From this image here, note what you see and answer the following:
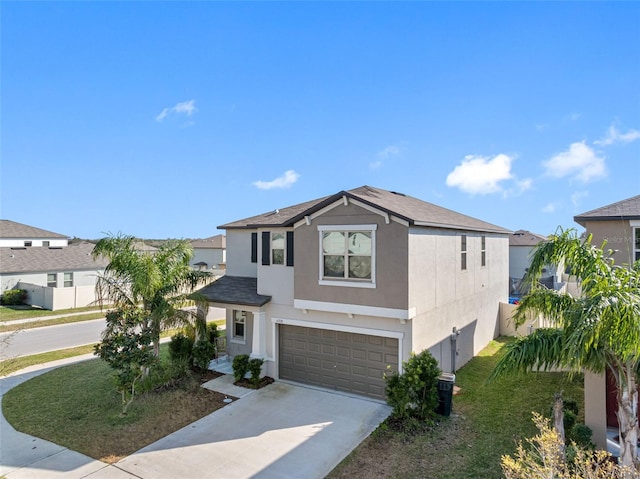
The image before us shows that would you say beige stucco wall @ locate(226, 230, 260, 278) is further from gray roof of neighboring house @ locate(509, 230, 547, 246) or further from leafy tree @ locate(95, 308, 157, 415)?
gray roof of neighboring house @ locate(509, 230, 547, 246)

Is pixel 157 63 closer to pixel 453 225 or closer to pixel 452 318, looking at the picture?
pixel 453 225

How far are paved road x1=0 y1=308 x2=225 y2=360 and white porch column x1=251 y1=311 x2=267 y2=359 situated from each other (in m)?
10.1

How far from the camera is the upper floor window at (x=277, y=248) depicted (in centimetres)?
1343

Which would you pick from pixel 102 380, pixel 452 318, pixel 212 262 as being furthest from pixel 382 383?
pixel 212 262

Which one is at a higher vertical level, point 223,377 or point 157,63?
point 157,63

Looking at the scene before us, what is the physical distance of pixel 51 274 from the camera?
3127 centimetres

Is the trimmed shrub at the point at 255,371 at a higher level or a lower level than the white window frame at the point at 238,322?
lower

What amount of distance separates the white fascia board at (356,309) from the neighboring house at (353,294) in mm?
30

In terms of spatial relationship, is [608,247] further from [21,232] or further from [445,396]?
[21,232]

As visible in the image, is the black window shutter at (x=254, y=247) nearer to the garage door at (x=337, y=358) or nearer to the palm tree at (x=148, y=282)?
the palm tree at (x=148, y=282)

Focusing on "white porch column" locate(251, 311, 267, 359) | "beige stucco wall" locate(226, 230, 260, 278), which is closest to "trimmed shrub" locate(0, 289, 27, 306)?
"beige stucco wall" locate(226, 230, 260, 278)

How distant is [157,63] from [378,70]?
8783 millimetres

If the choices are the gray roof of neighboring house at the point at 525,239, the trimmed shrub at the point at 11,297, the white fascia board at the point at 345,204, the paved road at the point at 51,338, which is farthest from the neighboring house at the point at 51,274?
the gray roof of neighboring house at the point at 525,239

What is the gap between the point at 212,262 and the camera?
46.5 m
